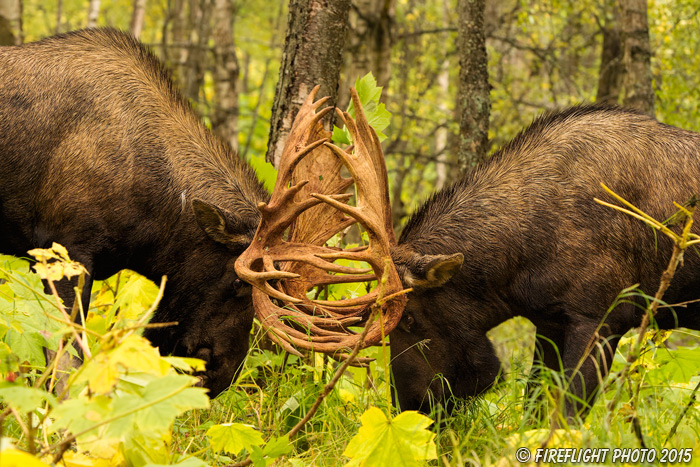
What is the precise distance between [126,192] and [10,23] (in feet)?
15.2

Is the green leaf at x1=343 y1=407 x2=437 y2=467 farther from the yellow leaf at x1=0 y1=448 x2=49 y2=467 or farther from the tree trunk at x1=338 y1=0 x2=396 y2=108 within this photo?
the tree trunk at x1=338 y1=0 x2=396 y2=108

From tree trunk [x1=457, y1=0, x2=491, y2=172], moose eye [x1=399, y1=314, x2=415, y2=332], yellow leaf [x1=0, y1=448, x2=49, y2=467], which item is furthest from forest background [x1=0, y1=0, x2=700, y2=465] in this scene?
yellow leaf [x1=0, y1=448, x2=49, y2=467]

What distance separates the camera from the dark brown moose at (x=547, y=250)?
4.11 meters

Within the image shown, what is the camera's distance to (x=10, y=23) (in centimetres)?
800

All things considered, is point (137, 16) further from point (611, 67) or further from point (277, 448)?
point (277, 448)

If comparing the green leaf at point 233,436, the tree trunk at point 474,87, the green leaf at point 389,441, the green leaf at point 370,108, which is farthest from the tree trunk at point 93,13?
the green leaf at point 389,441

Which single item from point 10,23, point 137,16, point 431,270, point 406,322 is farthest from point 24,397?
point 137,16

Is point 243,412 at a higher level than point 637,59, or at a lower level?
lower

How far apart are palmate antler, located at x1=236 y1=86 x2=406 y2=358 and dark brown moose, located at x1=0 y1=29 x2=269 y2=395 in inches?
10.9

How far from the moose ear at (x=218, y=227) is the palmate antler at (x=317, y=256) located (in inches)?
9.2

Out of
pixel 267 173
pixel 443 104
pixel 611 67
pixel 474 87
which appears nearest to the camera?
pixel 267 173

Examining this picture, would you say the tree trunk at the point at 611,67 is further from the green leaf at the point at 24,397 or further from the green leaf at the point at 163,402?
the green leaf at the point at 24,397

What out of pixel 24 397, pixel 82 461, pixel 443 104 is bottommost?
pixel 82 461

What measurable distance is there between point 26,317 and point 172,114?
2067mm
